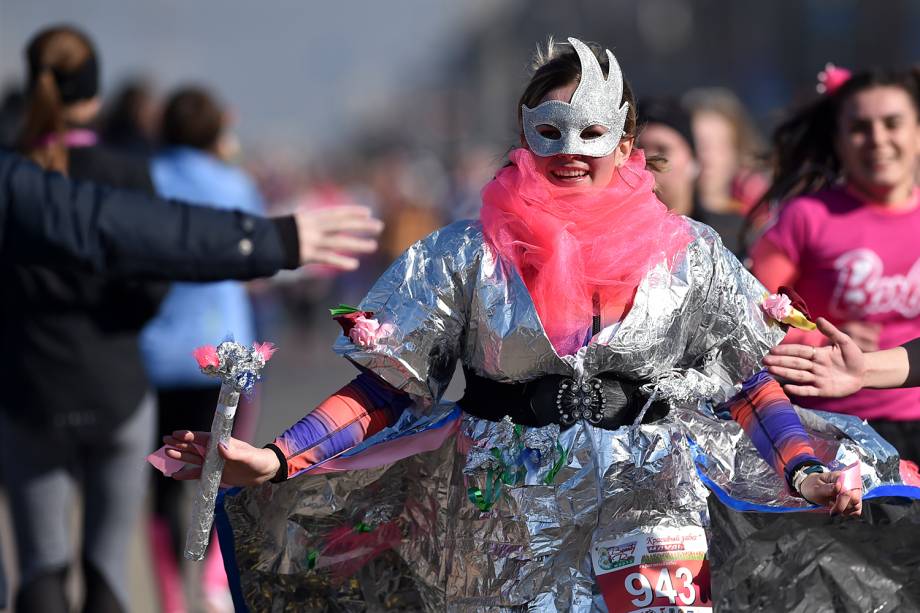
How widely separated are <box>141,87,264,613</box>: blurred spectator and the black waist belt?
274cm

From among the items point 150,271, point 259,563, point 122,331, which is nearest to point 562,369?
point 259,563

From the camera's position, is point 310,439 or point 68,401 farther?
point 68,401

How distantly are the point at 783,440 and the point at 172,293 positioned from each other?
3.34 meters

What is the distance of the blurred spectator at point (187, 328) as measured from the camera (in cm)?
607

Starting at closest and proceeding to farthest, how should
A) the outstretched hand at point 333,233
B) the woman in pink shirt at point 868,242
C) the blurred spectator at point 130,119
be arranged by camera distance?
the outstretched hand at point 333,233, the woman in pink shirt at point 868,242, the blurred spectator at point 130,119

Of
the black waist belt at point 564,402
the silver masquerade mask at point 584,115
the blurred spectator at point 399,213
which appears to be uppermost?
the silver masquerade mask at point 584,115

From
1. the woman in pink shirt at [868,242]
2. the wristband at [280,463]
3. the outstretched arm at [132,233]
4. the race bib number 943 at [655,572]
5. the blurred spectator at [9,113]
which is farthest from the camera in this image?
the blurred spectator at [9,113]

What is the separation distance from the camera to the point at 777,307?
354 centimetres

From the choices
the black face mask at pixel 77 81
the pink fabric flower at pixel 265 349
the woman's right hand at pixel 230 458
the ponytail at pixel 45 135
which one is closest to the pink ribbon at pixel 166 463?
the woman's right hand at pixel 230 458

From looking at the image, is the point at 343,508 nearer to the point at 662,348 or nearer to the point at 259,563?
the point at 259,563

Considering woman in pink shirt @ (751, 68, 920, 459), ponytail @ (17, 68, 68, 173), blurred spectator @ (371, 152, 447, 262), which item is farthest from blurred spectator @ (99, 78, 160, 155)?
woman in pink shirt @ (751, 68, 920, 459)

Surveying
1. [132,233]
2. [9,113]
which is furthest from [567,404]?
[9,113]

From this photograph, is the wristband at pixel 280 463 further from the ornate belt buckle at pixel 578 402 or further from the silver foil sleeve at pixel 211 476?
the ornate belt buckle at pixel 578 402

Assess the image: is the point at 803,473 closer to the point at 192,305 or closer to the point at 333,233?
the point at 333,233
